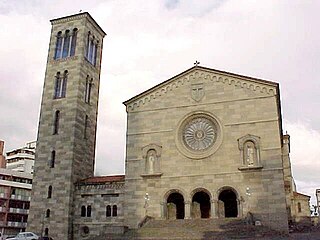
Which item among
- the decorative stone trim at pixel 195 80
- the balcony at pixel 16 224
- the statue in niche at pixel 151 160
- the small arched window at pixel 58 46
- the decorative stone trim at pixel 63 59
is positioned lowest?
the balcony at pixel 16 224

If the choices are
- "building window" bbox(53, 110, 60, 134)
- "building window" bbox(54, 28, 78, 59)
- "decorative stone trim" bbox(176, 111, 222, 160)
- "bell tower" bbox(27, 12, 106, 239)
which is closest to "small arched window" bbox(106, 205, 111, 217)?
"bell tower" bbox(27, 12, 106, 239)

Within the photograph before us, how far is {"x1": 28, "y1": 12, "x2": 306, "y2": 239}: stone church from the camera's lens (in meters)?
29.6

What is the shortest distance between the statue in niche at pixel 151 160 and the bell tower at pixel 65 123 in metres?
6.84

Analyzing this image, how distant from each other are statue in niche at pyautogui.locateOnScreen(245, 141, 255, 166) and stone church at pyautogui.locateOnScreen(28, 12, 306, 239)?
2.8 inches

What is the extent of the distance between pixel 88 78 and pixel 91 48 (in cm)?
341

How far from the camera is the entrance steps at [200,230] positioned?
82.1 ft

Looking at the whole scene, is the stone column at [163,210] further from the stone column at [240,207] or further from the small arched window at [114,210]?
the stone column at [240,207]

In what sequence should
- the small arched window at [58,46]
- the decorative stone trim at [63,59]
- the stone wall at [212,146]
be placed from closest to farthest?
the stone wall at [212,146] → the decorative stone trim at [63,59] → the small arched window at [58,46]

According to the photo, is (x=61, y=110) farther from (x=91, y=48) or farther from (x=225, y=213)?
(x=225, y=213)

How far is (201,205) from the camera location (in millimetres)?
32312

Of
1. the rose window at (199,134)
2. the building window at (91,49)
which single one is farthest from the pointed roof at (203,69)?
the building window at (91,49)

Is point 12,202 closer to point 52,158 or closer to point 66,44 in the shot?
point 52,158

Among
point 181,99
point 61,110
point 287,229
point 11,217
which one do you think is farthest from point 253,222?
point 11,217

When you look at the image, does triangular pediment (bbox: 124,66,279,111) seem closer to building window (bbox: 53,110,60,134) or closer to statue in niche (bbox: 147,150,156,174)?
statue in niche (bbox: 147,150,156,174)
